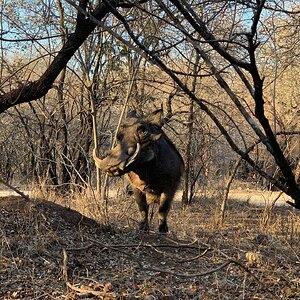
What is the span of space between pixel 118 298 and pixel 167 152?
3.57 metres

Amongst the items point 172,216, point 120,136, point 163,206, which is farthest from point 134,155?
point 172,216

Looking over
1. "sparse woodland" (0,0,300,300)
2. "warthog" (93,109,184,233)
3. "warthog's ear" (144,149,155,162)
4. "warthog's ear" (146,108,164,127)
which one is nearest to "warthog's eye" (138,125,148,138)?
"warthog" (93,109,184,233)

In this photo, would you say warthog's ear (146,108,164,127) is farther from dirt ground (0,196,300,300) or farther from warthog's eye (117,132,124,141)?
dirt ground (0,196,300,300)

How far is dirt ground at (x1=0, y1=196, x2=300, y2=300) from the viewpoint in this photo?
4074mm

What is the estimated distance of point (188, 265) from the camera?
17.0ft

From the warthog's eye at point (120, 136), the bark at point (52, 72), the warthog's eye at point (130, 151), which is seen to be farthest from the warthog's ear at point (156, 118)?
the bark at point (52, 72)

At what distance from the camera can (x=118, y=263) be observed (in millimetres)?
5141

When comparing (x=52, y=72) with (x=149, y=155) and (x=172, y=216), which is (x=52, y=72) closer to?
(x=149, y=155)

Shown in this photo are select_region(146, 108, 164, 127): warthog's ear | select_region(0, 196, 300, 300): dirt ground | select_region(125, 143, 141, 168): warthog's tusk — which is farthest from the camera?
select_region(146, 108, 164, 127): warthog's ear

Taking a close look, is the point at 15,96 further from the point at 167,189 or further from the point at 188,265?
the point at 188,265

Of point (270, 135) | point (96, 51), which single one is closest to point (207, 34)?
point (270, 135)

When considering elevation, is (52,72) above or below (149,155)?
above

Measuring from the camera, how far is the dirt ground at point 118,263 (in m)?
4.07

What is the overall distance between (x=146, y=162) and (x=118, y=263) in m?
1.89
